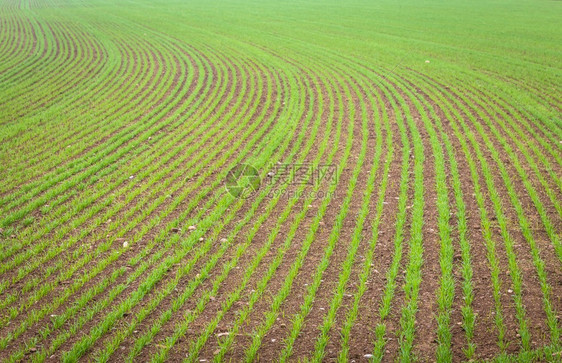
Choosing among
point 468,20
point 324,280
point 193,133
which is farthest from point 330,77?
point 468,20

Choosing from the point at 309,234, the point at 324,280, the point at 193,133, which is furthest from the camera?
the point at 193,133

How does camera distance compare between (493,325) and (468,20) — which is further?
(468,20)

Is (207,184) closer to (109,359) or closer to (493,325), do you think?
(109,359)

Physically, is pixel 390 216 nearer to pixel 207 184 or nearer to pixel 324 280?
pixel 324 280

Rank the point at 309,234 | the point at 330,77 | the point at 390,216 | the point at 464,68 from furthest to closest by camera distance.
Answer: the point at 464,68 < the point at 330,77 < the point at 390,216 < the point at 309,234

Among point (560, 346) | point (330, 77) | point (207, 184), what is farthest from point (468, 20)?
point (560, 346)

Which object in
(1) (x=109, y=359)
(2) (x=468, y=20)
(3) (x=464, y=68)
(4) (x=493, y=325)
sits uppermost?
(2) (x=468, y=20)

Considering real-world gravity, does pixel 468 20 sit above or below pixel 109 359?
above
